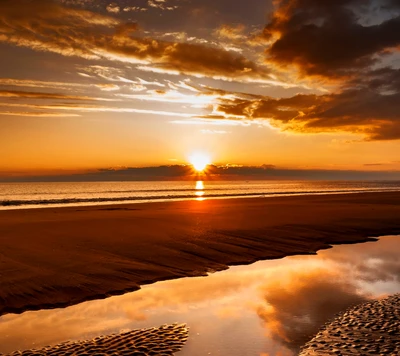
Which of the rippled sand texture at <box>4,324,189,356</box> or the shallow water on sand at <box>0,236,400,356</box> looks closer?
the rippled sand texture at <box>4,324,189,356</box>

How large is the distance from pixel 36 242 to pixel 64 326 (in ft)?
34.3

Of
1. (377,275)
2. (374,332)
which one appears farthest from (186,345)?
(377,275)

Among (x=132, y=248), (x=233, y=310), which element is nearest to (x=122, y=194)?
(x=132, y=248)

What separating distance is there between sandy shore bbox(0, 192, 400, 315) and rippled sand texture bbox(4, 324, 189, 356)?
9.59 ft

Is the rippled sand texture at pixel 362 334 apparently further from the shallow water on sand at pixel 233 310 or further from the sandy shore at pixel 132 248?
the sandy shore at pixel 132 248

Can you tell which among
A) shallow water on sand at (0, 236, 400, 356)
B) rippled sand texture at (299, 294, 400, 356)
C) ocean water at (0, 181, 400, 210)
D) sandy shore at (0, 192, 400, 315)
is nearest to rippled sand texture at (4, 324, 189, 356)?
shallow water on sand at (0, 236, 400, 356)

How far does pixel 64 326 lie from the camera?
8484mm

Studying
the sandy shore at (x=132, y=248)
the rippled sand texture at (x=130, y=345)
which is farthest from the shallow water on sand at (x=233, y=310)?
the sandy shore at (x=132, y=248)

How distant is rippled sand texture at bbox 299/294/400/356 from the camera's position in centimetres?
711

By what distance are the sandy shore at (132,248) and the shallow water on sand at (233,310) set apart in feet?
3.38

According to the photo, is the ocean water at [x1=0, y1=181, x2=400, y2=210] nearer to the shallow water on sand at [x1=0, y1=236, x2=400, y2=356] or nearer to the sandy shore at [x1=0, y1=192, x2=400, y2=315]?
the sandy shore at [x1=0, y1=192, x2=400, y2=315]

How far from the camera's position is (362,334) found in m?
7.84

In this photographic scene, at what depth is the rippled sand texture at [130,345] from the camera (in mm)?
7051

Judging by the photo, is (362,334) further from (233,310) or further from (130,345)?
(130,345)
